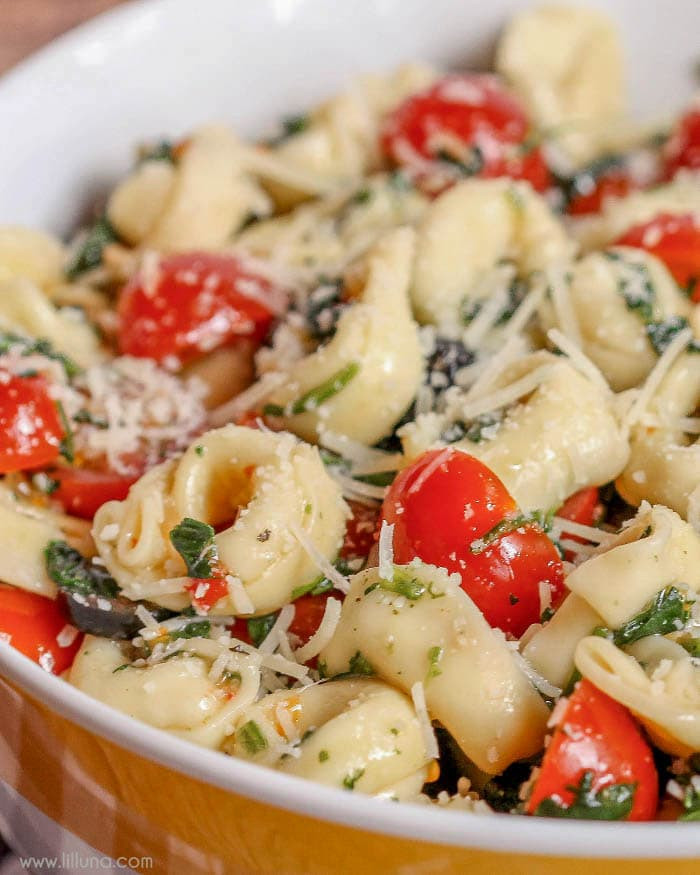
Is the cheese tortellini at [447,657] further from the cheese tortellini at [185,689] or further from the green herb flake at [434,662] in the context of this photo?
the cheese tortellini at [185,689]

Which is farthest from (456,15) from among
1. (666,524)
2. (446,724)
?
(446,724)

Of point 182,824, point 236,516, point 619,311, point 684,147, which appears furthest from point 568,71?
point 182,824

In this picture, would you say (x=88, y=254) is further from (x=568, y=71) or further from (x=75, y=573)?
(x=568, y=71)

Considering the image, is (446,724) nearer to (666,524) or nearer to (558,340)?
(666,524)

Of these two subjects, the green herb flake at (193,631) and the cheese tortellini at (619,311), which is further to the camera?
the cheese tortellini at (619,311)

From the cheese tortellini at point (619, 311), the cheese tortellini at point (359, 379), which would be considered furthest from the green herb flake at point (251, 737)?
the cheese tortellini at point (619, 311)

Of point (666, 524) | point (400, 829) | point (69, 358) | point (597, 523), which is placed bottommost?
point (597, 523)
